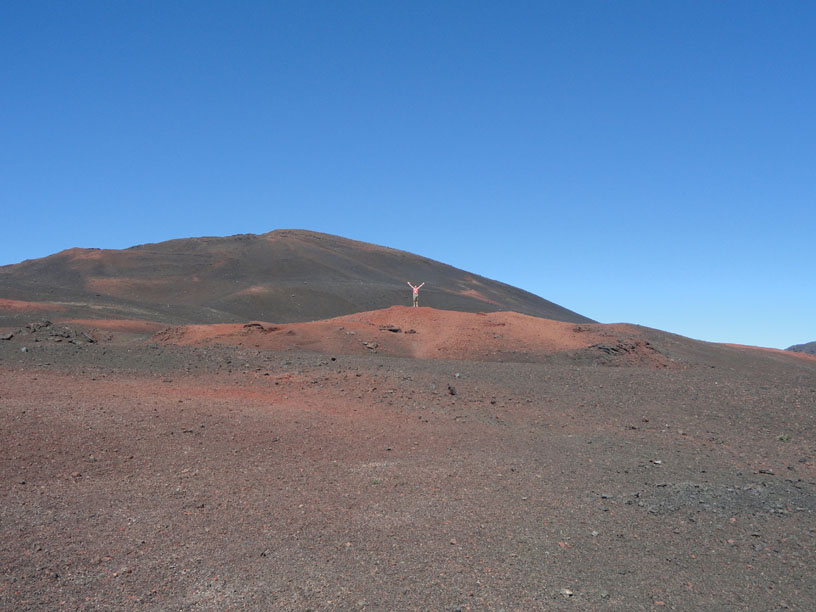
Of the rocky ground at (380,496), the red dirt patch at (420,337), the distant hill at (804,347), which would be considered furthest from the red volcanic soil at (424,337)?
the distant hill at (804,347)

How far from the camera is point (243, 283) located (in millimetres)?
63719

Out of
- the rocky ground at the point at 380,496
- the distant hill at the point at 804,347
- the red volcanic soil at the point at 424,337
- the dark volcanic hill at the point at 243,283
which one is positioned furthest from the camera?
the distant hill at the point at 804,347

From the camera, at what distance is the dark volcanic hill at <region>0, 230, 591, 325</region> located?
138 feet

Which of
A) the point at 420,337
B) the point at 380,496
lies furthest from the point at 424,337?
the point at 380,496

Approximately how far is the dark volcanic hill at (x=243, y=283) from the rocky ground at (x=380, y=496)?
77.9 ft

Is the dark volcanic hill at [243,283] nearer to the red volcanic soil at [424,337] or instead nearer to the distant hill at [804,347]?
the red volcanic soil at [424,337]

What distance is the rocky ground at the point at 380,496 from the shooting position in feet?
16.4

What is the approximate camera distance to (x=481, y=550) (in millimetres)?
5781

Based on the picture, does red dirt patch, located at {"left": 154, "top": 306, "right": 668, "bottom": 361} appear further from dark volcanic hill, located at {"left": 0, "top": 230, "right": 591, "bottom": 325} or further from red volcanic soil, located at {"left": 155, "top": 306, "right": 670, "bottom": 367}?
dark volcanic hill, located at {"left": 0, "top": 230, "right": 591, "bottom": 325}

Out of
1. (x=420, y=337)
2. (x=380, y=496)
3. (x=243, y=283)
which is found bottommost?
(x=380, y=496)

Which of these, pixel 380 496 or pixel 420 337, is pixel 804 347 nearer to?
pixel 420 337

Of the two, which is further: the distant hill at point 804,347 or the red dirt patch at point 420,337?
the distant hill at point 804,347

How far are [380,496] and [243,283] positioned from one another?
5882 centimetres

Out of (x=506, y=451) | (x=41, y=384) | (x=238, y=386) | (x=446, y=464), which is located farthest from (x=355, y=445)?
(x=41, y=384)
